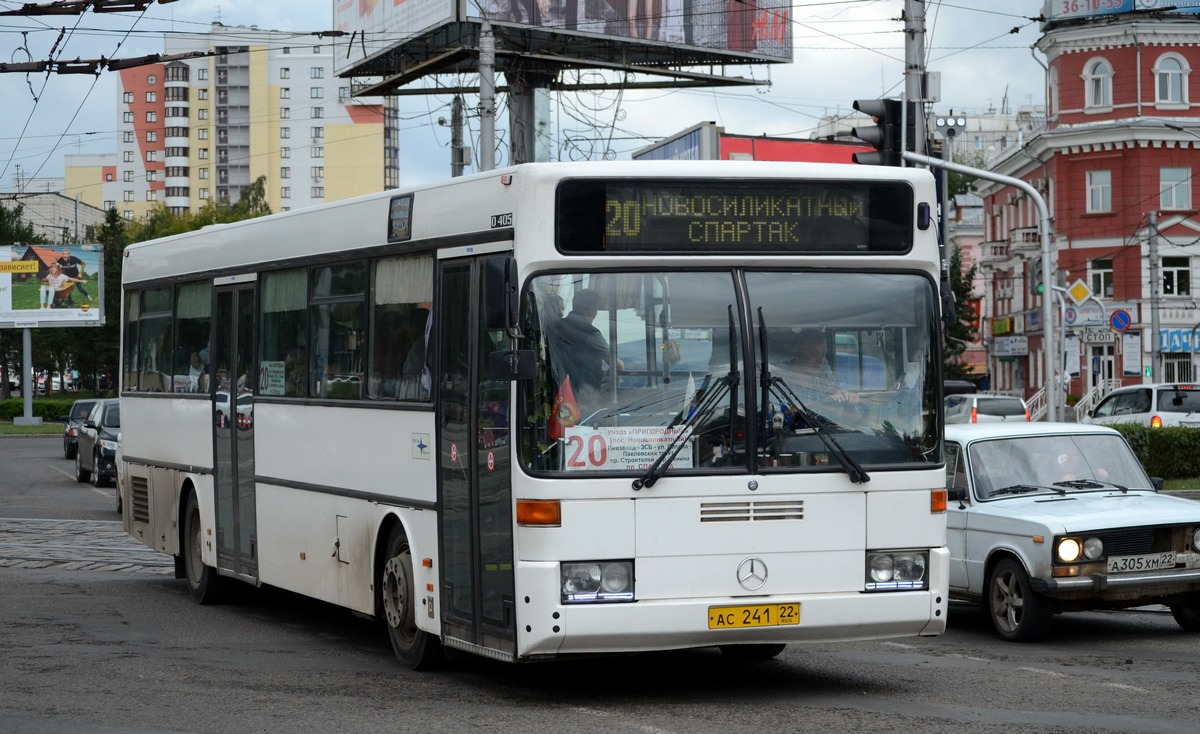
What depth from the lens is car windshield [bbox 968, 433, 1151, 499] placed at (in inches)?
528

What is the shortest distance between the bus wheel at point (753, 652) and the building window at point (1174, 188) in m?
61.0

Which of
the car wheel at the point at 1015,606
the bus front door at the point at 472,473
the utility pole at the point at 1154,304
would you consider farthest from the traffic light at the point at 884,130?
the utility pole at the point at 1154,304

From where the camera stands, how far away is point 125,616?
1405cm

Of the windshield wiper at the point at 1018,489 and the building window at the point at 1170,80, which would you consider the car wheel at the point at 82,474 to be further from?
the building window at the point at 1170,80

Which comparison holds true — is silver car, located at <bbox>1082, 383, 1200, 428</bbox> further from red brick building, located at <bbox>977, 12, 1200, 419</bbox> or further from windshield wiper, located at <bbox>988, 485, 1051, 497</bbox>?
red brick building, located at <bbox>977, 12, 1200, 419</bbox>

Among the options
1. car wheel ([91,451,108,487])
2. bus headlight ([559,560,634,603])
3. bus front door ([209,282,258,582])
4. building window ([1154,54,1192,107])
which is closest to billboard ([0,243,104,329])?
car wheel ([91,451,108,487])

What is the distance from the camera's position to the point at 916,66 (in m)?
22.0

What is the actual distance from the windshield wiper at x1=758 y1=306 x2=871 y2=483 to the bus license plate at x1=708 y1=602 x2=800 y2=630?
0.75m

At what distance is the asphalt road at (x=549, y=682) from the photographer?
8.93 metres

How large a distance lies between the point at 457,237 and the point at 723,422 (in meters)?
2.01

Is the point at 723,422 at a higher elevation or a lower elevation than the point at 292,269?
lower

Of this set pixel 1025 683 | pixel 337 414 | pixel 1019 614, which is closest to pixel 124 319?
pixel 337 414

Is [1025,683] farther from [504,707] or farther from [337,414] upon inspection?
[337,414]

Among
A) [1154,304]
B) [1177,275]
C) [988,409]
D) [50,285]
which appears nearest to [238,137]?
[50,285]
